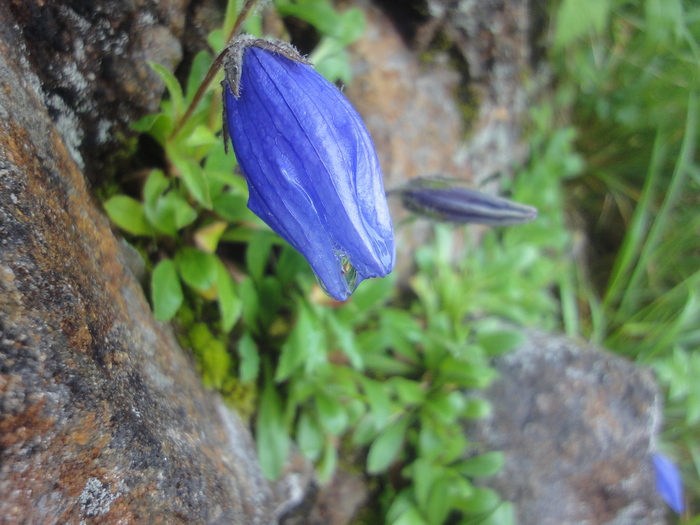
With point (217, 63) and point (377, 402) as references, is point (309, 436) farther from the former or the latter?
point (217, 63)

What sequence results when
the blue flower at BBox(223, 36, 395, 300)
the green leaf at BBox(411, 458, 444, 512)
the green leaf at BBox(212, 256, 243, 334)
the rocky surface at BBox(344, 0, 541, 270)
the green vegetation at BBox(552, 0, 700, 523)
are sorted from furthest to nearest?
the green vegetation at BBox(552, 0, 700, 523), the rocky surface at BBox(344, 0, 541, 270), the green leaf at BBox(411, 458, 444, 512), the green leaf at BBox(212, 256, 243, 334), the blue flower at BBox(223, 36, 395, 300)

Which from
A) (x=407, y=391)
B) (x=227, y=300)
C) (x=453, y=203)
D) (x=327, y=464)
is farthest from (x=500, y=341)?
(x=227, y=300)

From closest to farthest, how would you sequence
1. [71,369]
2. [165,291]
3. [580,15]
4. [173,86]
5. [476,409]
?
[71,369], [173,86], [165,291], [476,409], [580,15]

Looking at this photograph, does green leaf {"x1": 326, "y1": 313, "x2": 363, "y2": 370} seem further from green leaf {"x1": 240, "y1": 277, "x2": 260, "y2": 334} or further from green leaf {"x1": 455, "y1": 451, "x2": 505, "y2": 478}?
green leaf {"x1": 455, "y1": 451, "x2": 505, "y2": 478}

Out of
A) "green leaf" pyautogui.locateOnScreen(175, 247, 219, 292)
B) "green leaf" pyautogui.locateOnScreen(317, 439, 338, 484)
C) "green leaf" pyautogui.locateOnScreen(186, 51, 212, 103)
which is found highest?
"green leaf" pyautogui.locateOnScreen(186, 51, 212, 103)

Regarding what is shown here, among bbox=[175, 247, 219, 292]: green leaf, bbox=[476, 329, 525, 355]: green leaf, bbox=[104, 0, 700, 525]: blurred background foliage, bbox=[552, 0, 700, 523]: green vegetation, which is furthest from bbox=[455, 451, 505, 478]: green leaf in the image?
bbox=[552, 0, 700, 523]: green vegetation

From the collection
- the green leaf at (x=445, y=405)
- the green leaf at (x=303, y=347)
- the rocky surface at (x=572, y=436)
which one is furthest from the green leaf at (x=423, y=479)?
the green leaf at (x=303, y=347)

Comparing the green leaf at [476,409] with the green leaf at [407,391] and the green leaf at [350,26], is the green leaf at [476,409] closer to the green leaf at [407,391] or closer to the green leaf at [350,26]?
the green leaf at [407,391]
